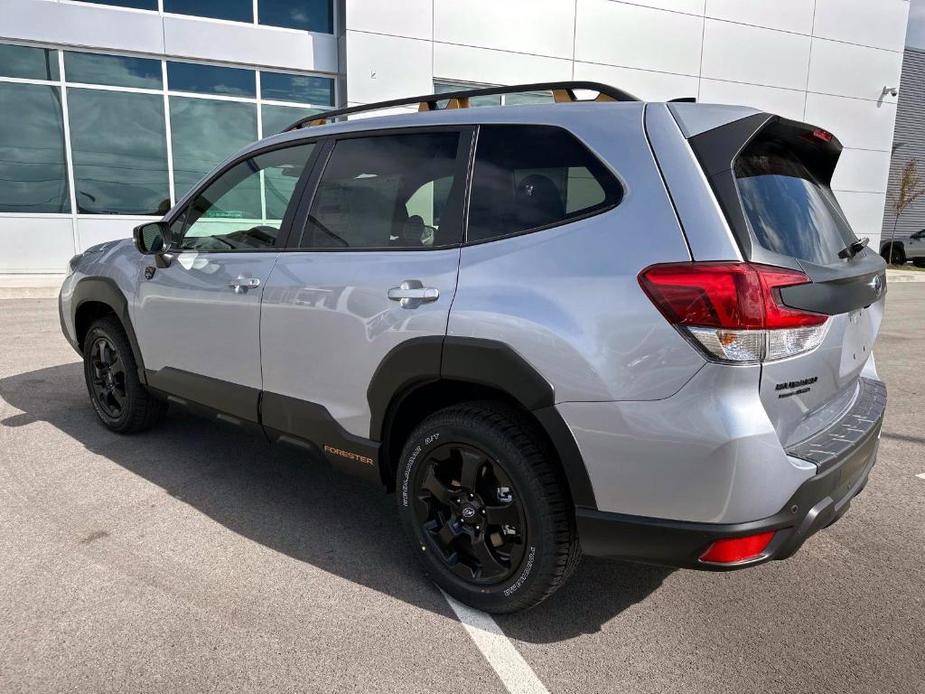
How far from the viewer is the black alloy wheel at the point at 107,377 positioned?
14.8 ft

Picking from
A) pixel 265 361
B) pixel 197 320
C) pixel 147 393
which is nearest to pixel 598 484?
pixel 265 361

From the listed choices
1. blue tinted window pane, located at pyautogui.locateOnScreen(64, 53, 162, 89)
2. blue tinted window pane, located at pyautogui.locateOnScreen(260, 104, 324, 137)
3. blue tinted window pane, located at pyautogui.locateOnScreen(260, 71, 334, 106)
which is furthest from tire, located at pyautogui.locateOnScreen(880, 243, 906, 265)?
blue tinted window pane, located at pyautogui.locateOnScreen(64, 53, 162, 89)

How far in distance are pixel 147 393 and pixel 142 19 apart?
36.8ft

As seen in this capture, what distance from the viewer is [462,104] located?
322 centimetres

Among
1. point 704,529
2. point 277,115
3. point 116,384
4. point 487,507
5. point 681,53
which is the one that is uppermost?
point 681,53

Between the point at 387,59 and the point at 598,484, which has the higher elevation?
the point at 387,59

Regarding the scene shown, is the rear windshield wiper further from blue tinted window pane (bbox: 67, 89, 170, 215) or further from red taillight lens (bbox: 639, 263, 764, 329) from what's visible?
blue tinted window pane (bbox: 67, 89, 170, 215)

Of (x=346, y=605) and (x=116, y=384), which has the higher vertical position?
(x=116, y=384)

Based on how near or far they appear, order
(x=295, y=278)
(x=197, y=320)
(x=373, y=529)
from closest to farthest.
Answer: (x=295, y=278), (x=373, y=529), (x=197, y=320)

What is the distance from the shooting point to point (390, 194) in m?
3.04

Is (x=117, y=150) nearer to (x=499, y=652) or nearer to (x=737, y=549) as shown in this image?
(x=499, y=652)

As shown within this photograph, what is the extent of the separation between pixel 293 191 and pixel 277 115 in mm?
11797

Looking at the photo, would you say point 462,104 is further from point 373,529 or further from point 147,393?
point 147,393

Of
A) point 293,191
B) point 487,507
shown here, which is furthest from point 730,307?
point 293,191
